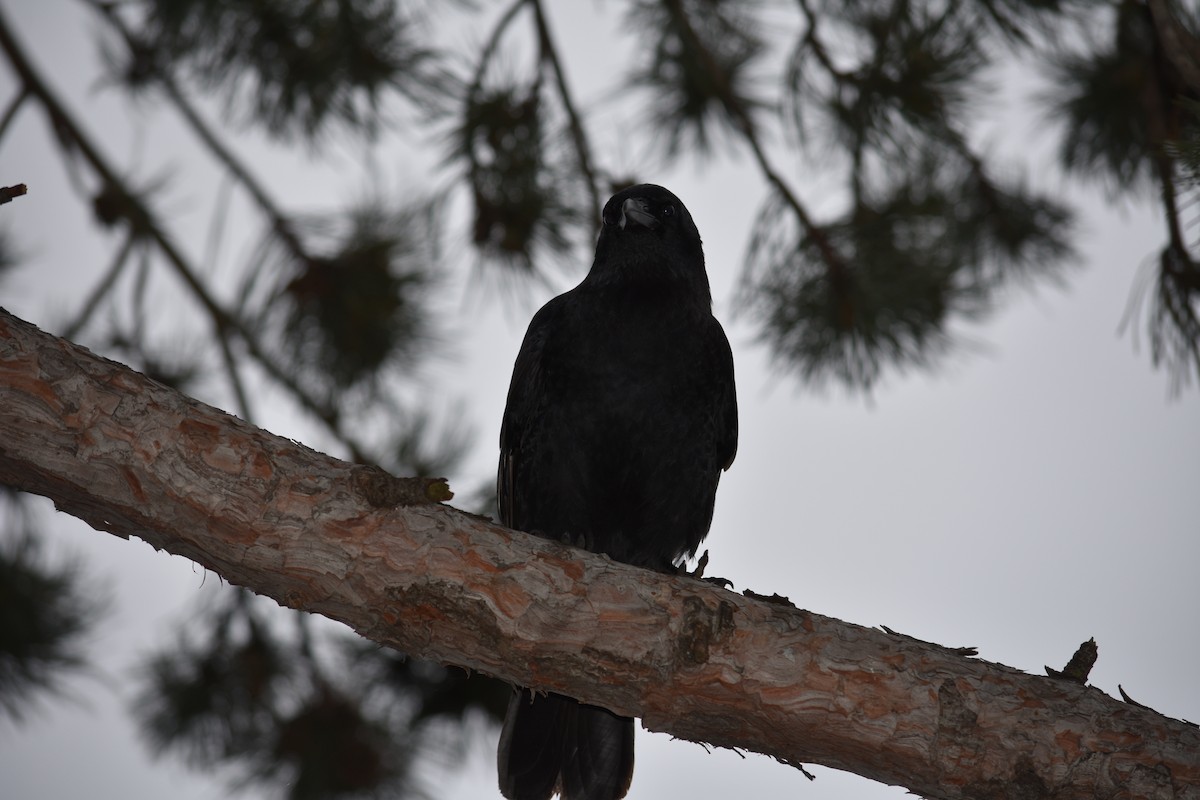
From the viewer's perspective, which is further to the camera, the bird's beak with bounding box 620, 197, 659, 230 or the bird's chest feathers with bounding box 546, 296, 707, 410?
the bird's beak with bounding box 620, 197, 659, 230

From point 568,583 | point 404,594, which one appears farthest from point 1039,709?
point 404,594

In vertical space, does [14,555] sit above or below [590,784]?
above

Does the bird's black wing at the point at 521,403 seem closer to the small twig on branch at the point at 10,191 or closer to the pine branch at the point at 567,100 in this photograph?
the pine branch at the point at 567,100

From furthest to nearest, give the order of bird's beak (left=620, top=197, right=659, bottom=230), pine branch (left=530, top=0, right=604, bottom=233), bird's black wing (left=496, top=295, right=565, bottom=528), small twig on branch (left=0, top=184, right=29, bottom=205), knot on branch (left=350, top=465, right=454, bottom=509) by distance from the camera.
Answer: pine branch (left=530, top=0, right=604, bottom=233) → bird's beak (left=620, top=197, right=659, bottom=230) → bird's black wing (left=496, top=295, right=565, bottom=528) → knot on branch (left=350, top=465, right=454, bottom=509) → small twig on branch (left=0, top=184, right=29, bottom=205)

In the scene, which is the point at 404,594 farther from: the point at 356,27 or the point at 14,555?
the point at 14,555

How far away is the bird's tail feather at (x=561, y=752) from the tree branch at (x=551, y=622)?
2.66 ft

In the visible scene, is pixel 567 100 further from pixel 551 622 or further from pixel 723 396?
pixel 551 622

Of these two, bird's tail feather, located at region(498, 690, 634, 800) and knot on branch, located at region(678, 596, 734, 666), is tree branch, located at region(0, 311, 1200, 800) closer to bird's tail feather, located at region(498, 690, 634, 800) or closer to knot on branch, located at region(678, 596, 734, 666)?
knot on branch, located at region(678, 596, 734, 666)

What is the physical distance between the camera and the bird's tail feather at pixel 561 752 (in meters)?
3.28

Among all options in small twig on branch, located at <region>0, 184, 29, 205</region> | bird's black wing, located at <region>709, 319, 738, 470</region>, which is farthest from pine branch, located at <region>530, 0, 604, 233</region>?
small twig on branch, located at <region>0, 184, 29, 205</region>

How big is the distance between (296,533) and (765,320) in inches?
99.4

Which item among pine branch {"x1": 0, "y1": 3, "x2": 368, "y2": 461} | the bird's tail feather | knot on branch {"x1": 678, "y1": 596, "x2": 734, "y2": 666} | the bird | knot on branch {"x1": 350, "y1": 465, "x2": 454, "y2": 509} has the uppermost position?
pine branch {"x1": 0, "y1": 3, "x2": 368, "y2": 461}

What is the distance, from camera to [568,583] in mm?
2520

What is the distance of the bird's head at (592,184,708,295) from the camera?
141 inches
